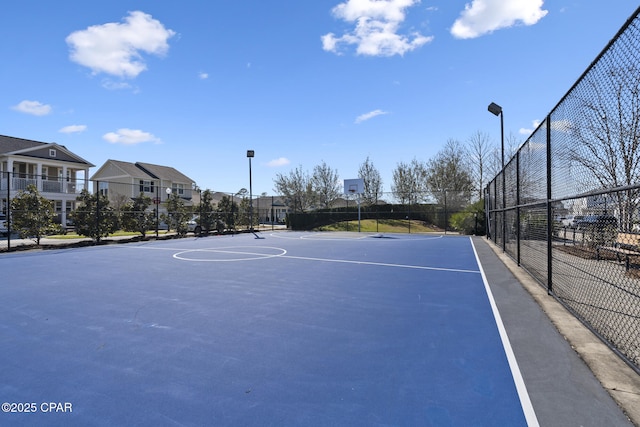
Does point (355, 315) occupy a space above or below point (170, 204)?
below

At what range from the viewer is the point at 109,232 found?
55.1ft

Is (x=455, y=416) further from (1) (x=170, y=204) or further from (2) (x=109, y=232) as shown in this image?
(1) (x=170, y=204)

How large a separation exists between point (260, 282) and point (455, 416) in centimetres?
497

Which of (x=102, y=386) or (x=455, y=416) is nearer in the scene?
(x=455, y=416)

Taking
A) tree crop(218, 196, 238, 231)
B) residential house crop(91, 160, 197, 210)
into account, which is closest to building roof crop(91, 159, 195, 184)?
residential house crop(91, 160, 197, 210)

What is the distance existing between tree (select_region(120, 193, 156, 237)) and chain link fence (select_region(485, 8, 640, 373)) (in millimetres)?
18840

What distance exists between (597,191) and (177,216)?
67.9ft

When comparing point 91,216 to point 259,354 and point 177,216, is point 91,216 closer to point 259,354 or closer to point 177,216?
point 177,216

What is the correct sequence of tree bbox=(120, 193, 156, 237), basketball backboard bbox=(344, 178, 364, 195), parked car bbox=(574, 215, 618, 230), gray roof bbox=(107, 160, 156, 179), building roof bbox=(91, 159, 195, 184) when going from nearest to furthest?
parked car bbox=(574, 215, 618, 230)
tree bbox=(120, 193, 156, 237)
basketball backboard bbox=(344, 178, 364, 195)
gray roof bbox=(107, 160, 156, 179)
building roof bbox=(91, 159, 195, 184)

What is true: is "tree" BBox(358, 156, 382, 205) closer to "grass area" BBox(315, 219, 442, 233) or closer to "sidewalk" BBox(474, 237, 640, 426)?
"grass area" BBox(315, 219, 442, 233)

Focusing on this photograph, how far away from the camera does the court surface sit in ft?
8.04

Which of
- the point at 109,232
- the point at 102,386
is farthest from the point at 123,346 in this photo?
the point at 109,232

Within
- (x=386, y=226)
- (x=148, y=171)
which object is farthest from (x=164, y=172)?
(x=386, y=226)

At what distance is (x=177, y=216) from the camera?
20719mm
